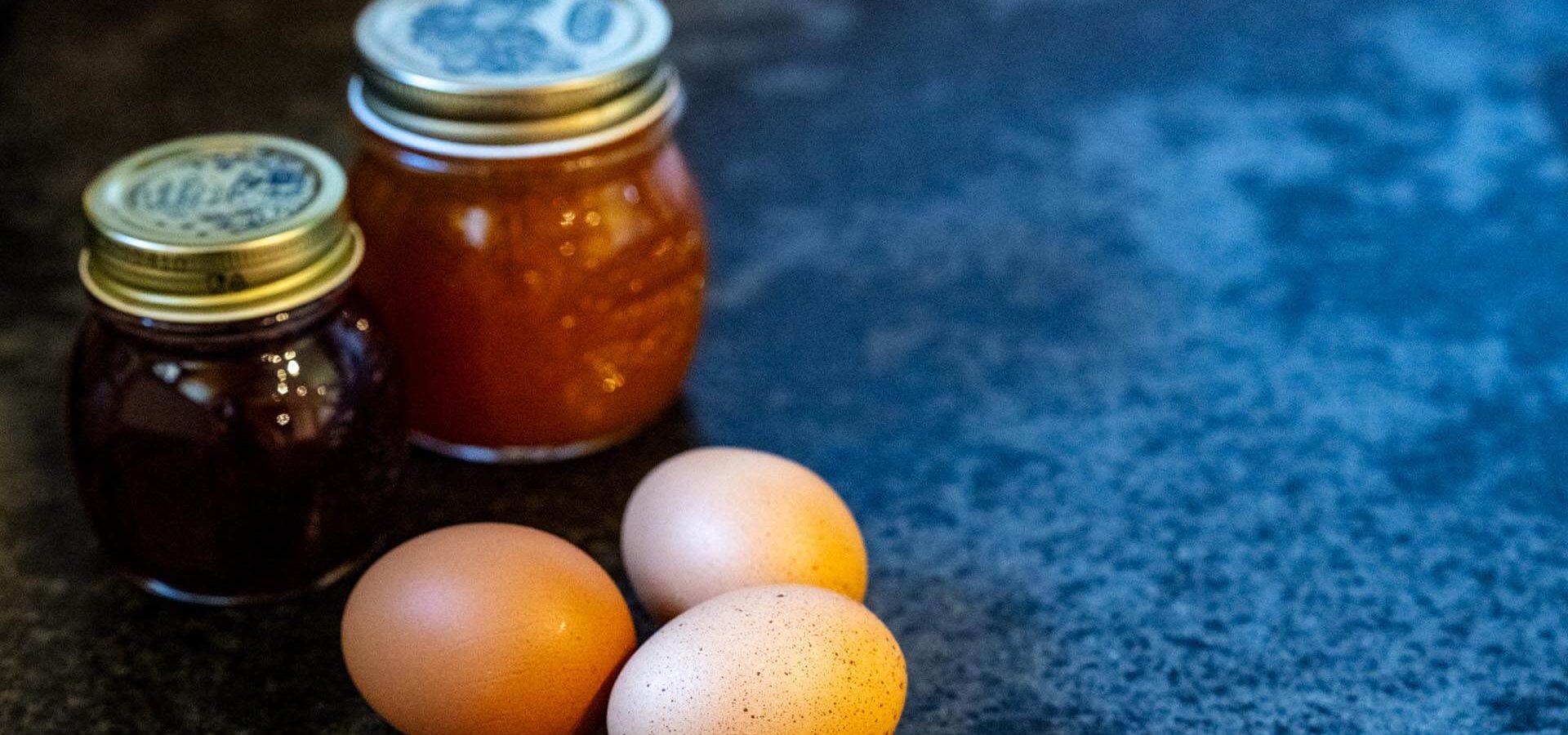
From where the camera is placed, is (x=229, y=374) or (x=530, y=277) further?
(x=530, y=277)

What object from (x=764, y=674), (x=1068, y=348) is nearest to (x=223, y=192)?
(x=764, y=674)

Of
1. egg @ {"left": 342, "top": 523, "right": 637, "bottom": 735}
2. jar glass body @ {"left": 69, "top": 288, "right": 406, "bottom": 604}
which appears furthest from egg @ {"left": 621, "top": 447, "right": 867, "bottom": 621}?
jar glass body @ {"left": 69, "top": 288, "right": 406, "bottom": 604}

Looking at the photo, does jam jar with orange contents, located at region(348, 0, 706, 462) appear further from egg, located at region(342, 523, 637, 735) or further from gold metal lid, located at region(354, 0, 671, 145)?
egg, located at region(342, 523, 637, 735)

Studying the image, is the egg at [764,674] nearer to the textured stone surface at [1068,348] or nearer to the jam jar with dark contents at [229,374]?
the textured stone surface at [1068,348]

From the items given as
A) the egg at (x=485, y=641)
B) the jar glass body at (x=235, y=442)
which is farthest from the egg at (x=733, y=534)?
the jar glass body at (x=235, y=442)

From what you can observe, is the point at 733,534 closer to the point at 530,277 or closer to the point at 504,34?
the point at 530,277

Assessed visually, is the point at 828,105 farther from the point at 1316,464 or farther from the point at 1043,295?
the point at 1316,464
